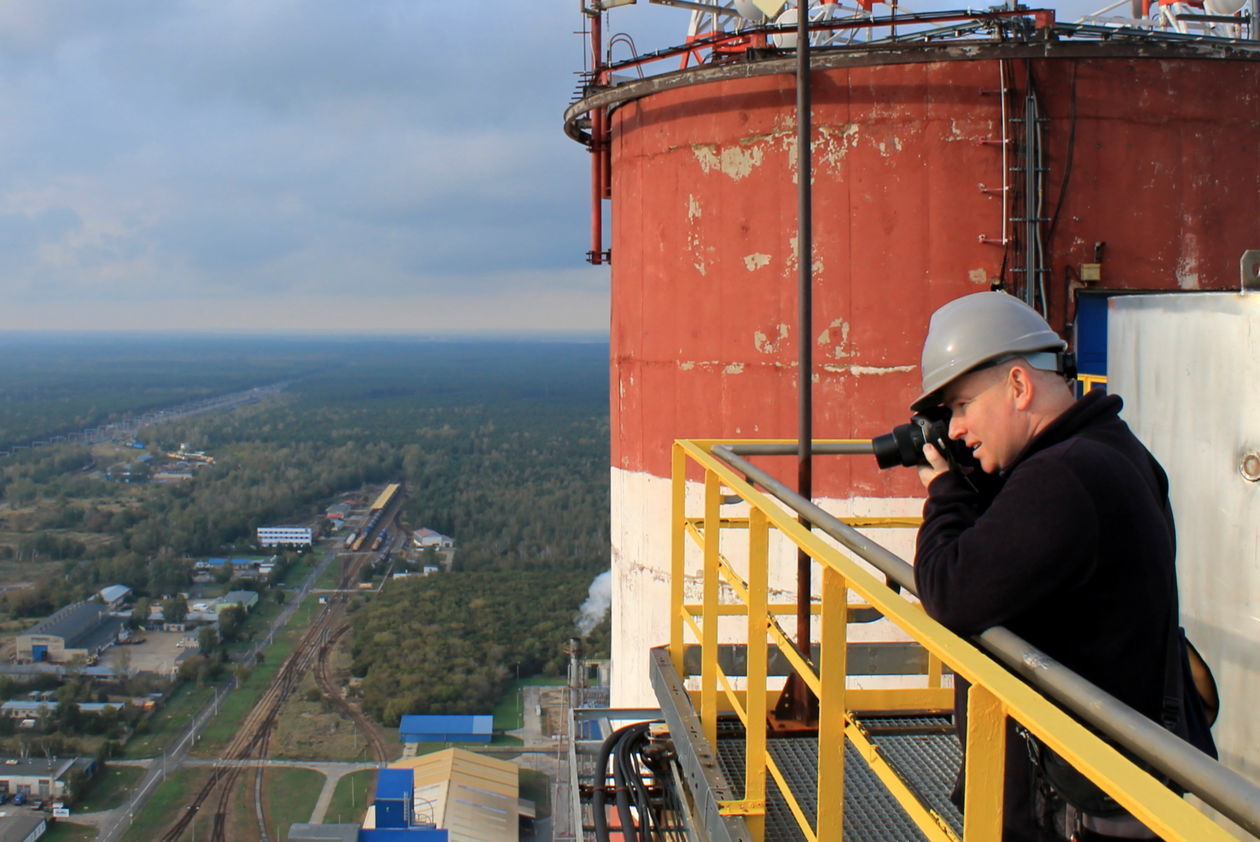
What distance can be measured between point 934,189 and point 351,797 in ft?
83.6

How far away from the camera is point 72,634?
46.0 metres

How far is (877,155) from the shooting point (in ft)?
24.1

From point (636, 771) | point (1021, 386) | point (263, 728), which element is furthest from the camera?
point (263, 728)

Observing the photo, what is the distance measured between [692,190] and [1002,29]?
2.48 meters

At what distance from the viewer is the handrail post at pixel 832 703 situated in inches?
93.8

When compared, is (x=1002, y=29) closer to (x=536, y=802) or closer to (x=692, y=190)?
(x=692, y=190)

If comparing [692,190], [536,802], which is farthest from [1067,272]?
[536,802]

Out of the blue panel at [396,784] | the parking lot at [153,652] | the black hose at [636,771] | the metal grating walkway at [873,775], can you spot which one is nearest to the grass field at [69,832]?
the blue panel at [396,784]

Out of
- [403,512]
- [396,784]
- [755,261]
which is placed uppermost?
[755,261]

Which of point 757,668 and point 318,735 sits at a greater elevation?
point 757,668

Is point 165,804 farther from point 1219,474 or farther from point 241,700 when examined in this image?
point 1219,474

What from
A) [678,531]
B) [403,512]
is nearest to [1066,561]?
[678,531]

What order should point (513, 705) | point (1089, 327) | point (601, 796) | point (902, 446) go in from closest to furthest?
point (902, 446)
point (601, 796)
point (1089, 327)
point (513, 705)

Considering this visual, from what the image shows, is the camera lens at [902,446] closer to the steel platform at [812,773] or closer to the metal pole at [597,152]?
the steel platform at [812,773]
